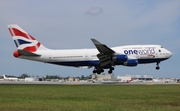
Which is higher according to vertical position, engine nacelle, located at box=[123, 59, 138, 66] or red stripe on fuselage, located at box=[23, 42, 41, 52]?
red stripe on fuselage, located at box=[23, 42, 41, 52]

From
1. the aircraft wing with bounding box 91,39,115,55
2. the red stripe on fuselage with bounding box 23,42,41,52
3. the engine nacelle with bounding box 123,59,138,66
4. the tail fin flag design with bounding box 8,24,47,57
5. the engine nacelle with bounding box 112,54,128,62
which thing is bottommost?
the engine nacelle with bounding box 123,59,138,66

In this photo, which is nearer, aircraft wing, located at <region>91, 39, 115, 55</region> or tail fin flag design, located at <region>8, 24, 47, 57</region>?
aircraft wing, located at <region>91, 39, 115, 55</region>

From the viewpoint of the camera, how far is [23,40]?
64750 millimetres

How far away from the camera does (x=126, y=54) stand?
6388cm

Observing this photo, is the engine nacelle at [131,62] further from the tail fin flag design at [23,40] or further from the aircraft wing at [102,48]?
the tail fin flag design at [23,40]

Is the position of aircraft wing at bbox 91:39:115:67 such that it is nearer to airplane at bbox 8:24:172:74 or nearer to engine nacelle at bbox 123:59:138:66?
airplane at bbox 8:24:172:74

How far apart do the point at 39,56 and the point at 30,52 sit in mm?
2383

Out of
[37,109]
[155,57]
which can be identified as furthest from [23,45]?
[37,109]

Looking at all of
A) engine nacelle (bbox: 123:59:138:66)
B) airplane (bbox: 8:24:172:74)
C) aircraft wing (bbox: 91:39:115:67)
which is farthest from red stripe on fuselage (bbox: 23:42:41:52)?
engine nacelle (bbox: 123:59:138:66)

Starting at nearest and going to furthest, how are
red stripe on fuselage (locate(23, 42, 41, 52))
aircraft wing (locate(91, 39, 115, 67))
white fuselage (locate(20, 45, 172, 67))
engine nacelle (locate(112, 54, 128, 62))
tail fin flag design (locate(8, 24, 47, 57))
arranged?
aircraft wing (locate(91, 39, 115, 67)), engine nacelle (locate(112, 54, 128, 62)), white fuselage (locate(20, 45, 172, 67)), red stripe on fuselage (locate(23, 42, 41, 52)), tail fin flag design (locate(8, 24, 47, 57))

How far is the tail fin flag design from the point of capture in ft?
212

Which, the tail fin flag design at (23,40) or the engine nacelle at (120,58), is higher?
the tail fin flag design at (23,40)

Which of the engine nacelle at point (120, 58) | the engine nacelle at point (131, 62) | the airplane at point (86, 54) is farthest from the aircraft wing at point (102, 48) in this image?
the engine nacelle at point (131, 62)

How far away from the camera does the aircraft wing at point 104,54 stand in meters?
60.9
